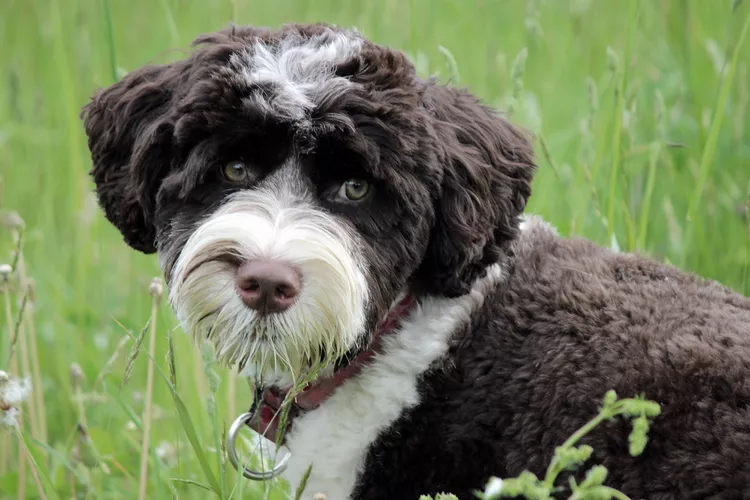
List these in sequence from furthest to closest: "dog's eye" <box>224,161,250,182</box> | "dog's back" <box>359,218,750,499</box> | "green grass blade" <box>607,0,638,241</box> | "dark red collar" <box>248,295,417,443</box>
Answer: "green grass blade" <box>607,0,638,241</box> → "dark red collar" <box>248,295,417,443</box> → "dog's eye" <box>224,161,250,182</box> → "dog's back" <box>359,218,750,499</box>

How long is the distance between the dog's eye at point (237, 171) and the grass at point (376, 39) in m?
0.62

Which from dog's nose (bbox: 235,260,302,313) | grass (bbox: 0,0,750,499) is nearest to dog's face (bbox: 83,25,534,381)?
dog's nose (bbox: 235,260,302,313)

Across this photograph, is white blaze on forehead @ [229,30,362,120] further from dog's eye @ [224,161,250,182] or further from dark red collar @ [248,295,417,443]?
dark red collar @ [248,295,417,443]

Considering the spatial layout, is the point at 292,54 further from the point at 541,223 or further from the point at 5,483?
the point at 5,483

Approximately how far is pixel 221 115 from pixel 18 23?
17.1ft

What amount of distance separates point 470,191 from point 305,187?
1.66 feet

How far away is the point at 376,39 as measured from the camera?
170 inches

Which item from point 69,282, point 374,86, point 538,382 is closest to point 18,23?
point 69,282

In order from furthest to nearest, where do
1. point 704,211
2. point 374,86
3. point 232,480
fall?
point 704,211 < point 232,480 < point 374,86

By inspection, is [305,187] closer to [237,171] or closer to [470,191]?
[237,171]

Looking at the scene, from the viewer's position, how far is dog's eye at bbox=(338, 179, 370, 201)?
2904mm

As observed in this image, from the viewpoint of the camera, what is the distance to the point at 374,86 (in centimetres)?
292

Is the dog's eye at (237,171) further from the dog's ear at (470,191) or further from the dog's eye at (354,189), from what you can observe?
the dog's ear at (470,191)

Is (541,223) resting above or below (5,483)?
above
